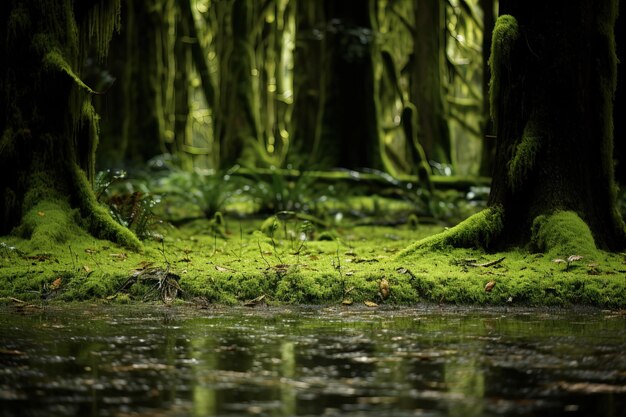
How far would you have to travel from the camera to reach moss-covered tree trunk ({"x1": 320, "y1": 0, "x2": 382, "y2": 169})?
15.5 metres

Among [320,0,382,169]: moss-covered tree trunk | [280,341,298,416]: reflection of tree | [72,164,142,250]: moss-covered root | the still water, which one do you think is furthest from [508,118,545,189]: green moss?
[320,0,382,169]: moss-covered tree trunk

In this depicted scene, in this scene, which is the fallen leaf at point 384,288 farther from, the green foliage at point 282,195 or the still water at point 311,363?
the green foliage at point 282,195

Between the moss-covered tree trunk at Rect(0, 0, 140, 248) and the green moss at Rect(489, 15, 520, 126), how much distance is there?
3.89 metres

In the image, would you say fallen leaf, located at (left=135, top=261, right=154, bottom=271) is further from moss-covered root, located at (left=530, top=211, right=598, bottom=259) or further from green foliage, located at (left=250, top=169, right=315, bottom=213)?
green foliage, located at (left=250, top=169, right=315, bottom=213)

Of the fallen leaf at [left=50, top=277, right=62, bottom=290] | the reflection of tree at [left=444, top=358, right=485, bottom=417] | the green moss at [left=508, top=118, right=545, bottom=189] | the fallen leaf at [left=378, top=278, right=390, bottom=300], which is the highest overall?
the green moss at [left=508, top=118, right=545, bottom=189]

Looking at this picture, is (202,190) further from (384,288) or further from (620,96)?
(384,288)

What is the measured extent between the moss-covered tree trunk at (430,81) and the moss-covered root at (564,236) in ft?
30.2

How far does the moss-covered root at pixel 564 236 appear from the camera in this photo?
8.09 meters

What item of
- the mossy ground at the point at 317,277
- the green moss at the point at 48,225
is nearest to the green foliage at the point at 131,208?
the green moss at the point at 48,225

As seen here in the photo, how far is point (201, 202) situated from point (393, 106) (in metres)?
10.9

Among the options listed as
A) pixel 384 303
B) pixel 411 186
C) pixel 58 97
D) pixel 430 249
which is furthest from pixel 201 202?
pixel 384 303

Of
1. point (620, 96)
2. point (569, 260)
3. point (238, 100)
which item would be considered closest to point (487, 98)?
point (620, 96)

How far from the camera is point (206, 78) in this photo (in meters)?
22.5

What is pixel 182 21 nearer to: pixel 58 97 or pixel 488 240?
pixel 58 97
